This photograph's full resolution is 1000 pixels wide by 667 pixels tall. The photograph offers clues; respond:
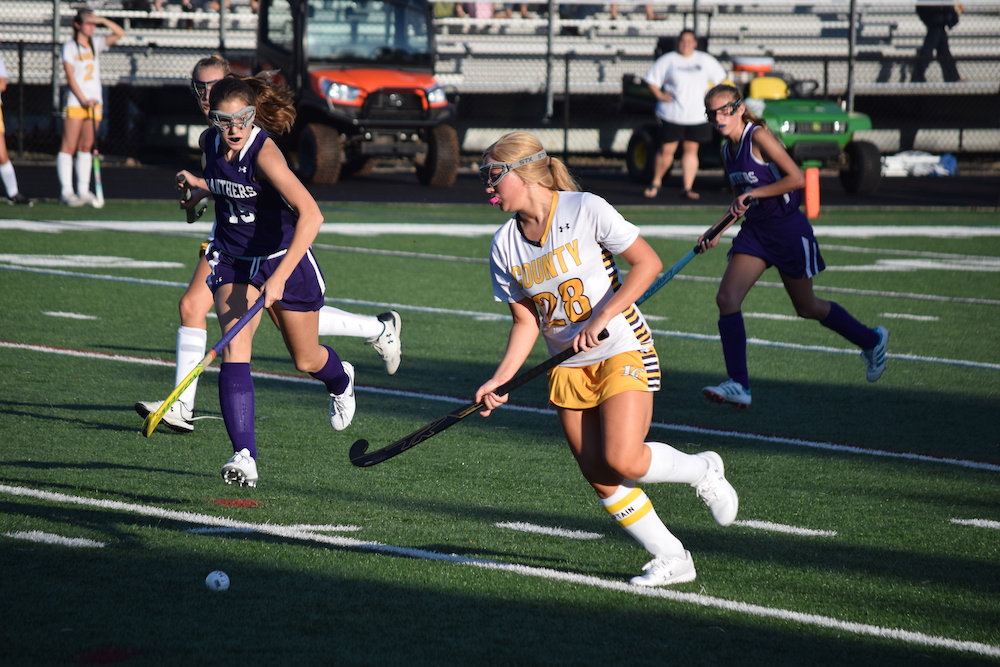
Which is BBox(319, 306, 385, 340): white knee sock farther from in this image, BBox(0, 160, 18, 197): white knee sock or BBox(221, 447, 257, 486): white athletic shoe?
BBox(0, 160, 18, 197): white knee sock

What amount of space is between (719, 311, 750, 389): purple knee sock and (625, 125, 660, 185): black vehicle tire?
14.6 m

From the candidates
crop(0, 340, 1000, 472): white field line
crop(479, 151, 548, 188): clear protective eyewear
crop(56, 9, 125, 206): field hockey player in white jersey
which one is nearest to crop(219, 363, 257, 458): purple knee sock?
crop(479, 151, 548, 188): clear protective eyewear

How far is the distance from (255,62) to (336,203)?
183 inches

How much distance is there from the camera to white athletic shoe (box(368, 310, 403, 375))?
771cm

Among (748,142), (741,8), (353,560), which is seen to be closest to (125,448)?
(353,560)

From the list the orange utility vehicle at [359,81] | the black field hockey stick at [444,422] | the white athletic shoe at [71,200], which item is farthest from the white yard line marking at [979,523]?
the orange utility vehicle at [359,81]

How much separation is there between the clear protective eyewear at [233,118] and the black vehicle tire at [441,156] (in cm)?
1608

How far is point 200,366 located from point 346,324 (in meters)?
2.15

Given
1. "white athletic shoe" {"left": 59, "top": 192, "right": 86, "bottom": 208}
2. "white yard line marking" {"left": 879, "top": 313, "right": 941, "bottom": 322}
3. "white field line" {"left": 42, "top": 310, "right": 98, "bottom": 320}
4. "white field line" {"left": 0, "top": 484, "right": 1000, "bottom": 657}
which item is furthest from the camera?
"white athletic shoe" {"left": 59, "top": 192, "right": 86, "bottom": 208}

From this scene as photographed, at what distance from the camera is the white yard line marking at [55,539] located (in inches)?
184

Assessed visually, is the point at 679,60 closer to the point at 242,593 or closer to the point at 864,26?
the point at 864,26

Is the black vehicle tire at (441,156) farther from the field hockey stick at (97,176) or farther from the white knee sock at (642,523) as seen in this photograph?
the white knee sock at (642,523)

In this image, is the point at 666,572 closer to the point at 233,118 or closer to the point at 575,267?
the point at 575,267

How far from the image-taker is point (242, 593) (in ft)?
13.9
